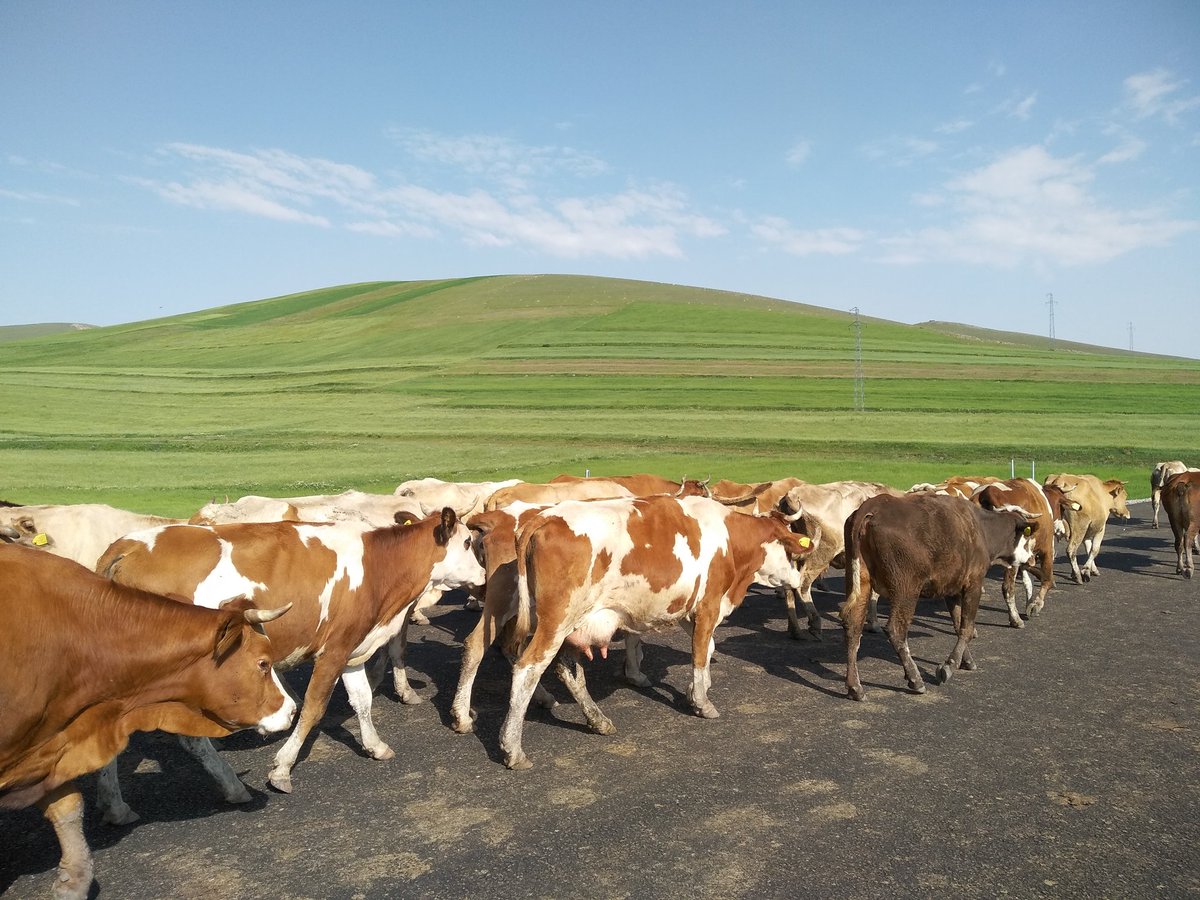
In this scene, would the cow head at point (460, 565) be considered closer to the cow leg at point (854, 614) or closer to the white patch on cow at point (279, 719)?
the white patch on cow at point (279, 719)

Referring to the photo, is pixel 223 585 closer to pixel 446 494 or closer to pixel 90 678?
pixel 90 678

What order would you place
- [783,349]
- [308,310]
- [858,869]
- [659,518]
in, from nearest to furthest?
[858,869]
[659,518]
[783,349]
[308,310]

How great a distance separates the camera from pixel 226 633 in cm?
562

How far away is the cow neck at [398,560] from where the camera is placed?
26.3 feet

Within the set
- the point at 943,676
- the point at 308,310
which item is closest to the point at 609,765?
the point at 943,676

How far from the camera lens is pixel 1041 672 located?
10.2 m

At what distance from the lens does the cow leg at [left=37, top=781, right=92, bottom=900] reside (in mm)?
5273

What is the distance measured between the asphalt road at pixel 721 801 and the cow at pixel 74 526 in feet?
10.8

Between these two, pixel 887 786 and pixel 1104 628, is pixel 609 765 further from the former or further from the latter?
pixel 1104 628

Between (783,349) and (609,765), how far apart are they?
231 feet

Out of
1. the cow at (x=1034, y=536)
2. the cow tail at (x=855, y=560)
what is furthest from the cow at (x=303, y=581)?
the cow at (x=1034, y=536)

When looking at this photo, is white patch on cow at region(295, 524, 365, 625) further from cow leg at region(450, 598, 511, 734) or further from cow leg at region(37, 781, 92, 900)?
cow leg at region(37, 781, 92, 900)

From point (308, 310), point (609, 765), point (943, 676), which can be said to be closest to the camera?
point (609, 765)

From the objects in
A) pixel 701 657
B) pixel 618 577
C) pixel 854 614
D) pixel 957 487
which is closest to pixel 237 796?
pixel 618 577
